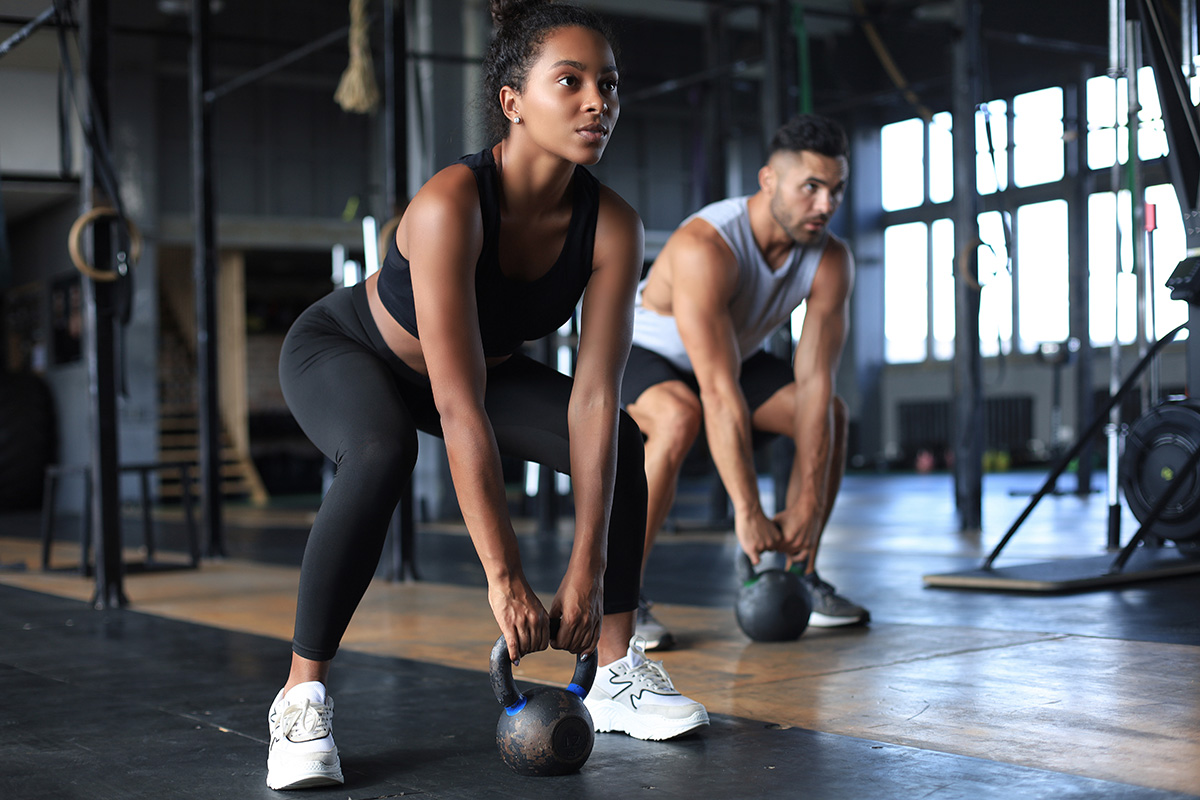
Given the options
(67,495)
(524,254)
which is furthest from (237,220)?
(524,254)

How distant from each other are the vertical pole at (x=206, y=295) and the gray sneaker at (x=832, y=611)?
3.30 metres

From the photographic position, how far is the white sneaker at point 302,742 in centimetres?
152

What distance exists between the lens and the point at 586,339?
168 centimetres

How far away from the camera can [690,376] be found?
2838 mm

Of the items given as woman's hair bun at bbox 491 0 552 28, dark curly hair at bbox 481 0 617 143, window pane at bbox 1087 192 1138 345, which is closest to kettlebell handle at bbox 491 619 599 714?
dark curly hair at bbox 481 0 617 143

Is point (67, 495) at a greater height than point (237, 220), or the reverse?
point (237, 220)

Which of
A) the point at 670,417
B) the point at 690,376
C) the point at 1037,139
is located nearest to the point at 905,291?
the point at 1037,139

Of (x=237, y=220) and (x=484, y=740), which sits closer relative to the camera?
(x=484, y=740)

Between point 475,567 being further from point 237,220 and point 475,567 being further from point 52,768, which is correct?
point 237,220

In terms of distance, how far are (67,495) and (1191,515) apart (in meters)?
9.32

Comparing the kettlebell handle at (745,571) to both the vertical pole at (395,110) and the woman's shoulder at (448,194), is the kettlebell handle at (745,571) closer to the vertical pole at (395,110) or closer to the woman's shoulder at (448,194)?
the woman's shoulder at (448,194)

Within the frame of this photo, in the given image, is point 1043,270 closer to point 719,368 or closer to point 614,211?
point 719,368

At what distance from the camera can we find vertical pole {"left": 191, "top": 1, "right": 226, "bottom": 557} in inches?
210

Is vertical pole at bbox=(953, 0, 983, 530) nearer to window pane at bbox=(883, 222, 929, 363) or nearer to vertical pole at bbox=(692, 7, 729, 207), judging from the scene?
vertical pole at bbox=(692, 7, 729, 207)
